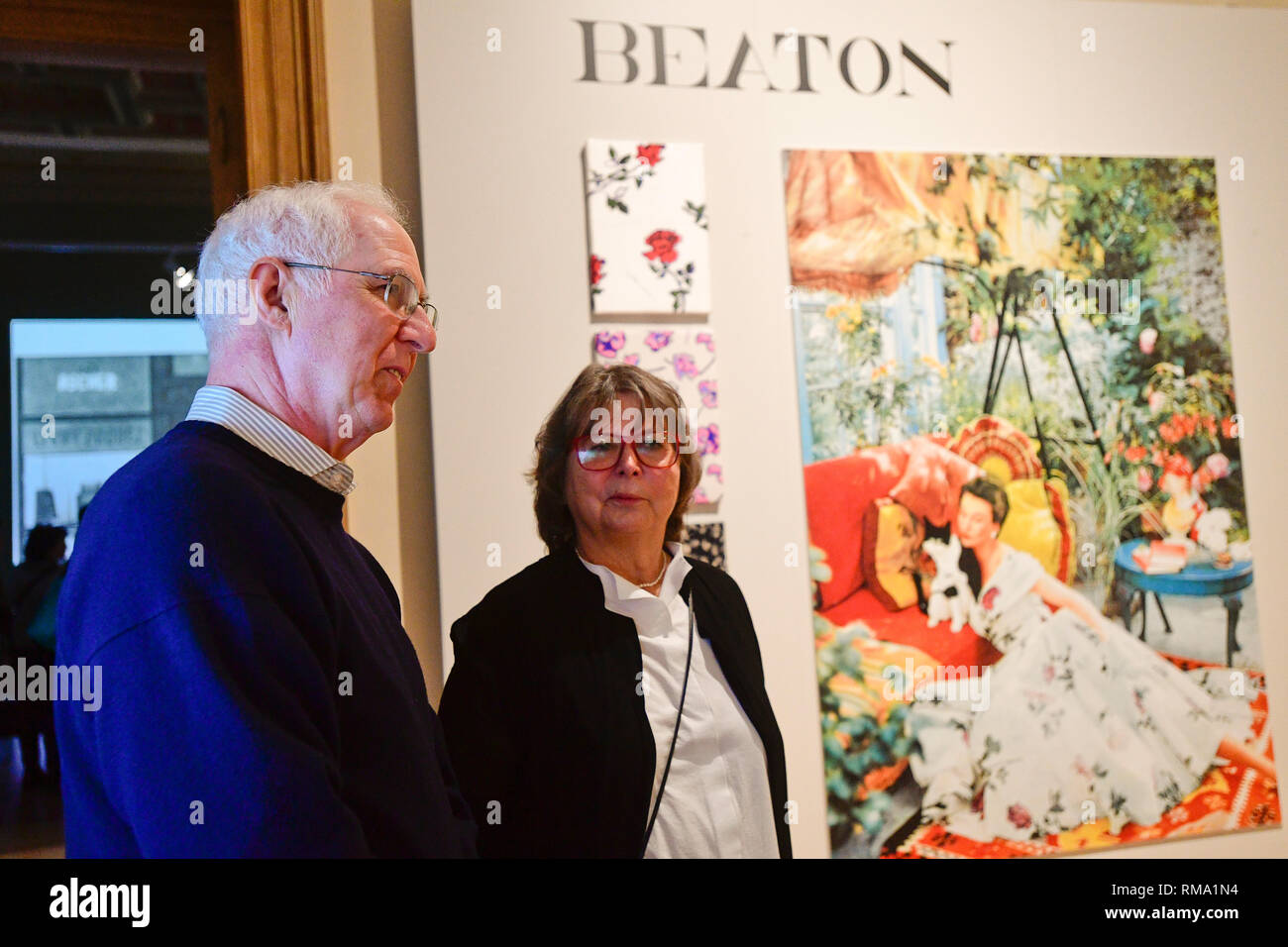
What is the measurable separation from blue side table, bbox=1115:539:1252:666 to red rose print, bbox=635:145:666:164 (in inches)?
61.6

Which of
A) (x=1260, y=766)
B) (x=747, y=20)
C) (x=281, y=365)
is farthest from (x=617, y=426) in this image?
(x=1260, y=766)

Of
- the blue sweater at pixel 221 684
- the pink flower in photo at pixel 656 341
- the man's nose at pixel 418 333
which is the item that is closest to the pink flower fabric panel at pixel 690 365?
the pink flower in photo at pixel 656 341

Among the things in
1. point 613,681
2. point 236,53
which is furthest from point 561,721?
point 236,53

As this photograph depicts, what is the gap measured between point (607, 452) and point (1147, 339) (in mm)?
1720

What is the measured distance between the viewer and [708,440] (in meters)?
2.60

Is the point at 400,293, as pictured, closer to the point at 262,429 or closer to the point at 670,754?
the point at 262,429

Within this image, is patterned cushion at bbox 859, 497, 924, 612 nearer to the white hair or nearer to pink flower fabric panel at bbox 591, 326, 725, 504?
pink flower fabric panel at bbox 591, 326, 725, 504

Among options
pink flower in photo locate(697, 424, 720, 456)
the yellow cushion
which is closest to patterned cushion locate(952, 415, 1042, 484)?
the yellow cushion

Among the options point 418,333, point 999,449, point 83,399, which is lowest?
point 999,449

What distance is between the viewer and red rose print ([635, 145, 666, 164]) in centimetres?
261

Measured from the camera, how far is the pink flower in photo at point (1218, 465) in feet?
9.61

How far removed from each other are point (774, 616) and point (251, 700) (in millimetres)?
1665

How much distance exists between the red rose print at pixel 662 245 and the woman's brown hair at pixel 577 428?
62cm

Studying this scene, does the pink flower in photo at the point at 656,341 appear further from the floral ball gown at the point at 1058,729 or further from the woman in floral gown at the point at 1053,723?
the floral ball gown at the point at 1058,729
